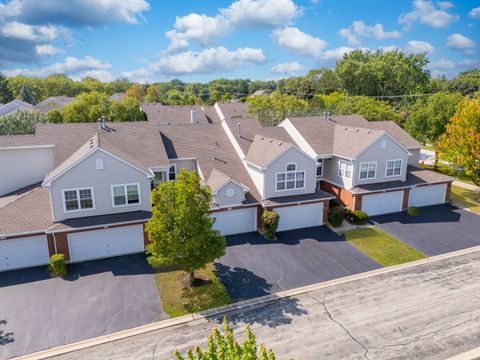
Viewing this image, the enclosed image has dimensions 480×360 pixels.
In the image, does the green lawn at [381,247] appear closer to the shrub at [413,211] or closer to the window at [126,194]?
the shrub at [413,211]

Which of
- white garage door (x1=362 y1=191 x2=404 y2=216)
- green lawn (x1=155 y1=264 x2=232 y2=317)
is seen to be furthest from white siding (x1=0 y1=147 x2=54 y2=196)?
white garage door (x1=362 y1=191 x2=404 y2=216)

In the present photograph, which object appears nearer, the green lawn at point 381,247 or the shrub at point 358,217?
the green lawn at point 381,247

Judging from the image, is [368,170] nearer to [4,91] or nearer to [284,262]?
[284,262]

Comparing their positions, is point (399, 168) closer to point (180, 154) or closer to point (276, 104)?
point (180, 154)

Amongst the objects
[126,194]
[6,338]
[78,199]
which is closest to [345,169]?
[126,194]

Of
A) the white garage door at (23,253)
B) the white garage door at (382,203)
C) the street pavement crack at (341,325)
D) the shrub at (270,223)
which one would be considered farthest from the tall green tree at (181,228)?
the white garage door at (382,203)
